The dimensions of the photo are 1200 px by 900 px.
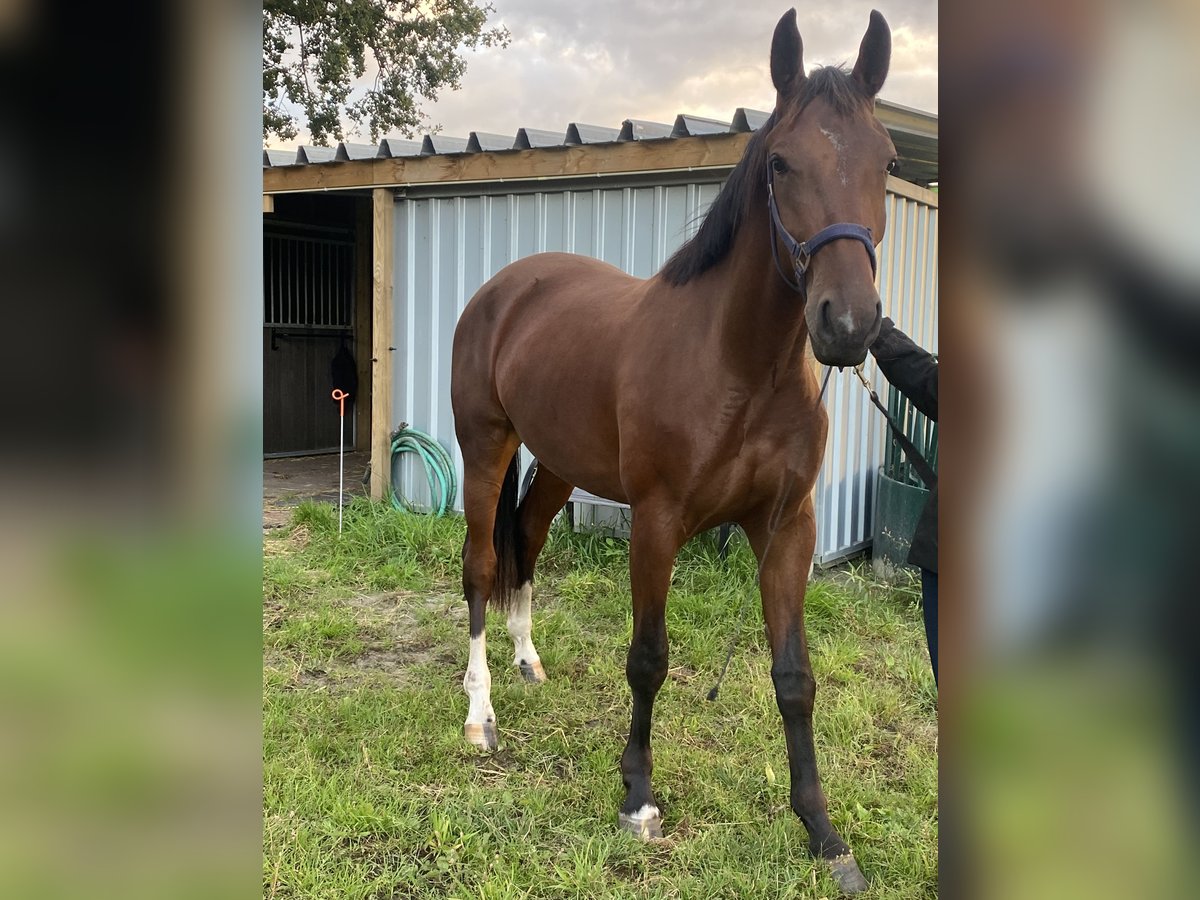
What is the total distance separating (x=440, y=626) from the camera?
13.6 feet

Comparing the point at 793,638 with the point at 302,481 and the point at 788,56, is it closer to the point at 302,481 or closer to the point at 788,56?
the point at 788,56

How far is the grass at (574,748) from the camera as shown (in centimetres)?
221

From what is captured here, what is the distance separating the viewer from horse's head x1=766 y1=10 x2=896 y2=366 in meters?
1.73

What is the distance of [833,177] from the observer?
184 cm

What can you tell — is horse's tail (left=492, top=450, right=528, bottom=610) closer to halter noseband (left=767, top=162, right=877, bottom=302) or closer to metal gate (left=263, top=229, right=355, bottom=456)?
halter noseband (left=767, top=162, right=877, bottom=302)

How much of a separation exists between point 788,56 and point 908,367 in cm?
80

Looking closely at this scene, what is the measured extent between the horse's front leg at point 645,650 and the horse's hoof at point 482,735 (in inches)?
23.0

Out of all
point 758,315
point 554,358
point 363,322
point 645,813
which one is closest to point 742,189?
point 758,315

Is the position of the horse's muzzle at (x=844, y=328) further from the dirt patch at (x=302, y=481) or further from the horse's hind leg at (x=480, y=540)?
the dirt patch at (x=302, y=481)

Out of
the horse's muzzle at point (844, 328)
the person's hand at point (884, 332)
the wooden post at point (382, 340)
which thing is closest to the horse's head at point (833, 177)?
the horse's muzzle at point (844, 328)
